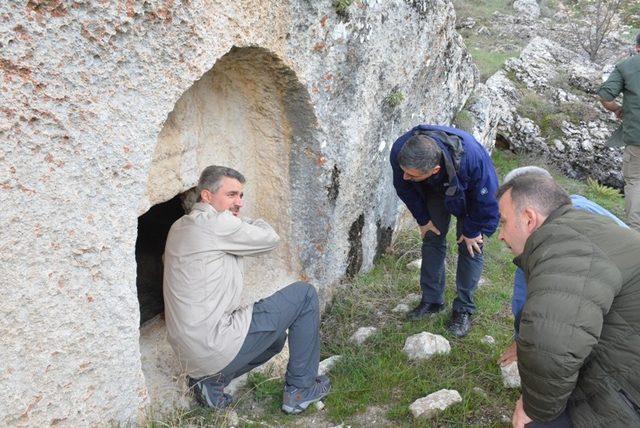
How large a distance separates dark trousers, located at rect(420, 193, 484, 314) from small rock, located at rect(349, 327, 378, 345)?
0.52 m

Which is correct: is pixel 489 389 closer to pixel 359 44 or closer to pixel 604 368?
pixel 604 368

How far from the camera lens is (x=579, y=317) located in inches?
80.4

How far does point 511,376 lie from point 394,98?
2.41 m

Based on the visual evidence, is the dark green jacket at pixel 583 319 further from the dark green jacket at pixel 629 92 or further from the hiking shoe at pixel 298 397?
the dark green jacket at pixel 629 92

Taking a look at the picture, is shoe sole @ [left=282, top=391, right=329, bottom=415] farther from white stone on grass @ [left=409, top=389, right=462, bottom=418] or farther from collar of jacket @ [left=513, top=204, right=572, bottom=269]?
collar of jacket @ [left=513, top=204, right=572, bottom=269]

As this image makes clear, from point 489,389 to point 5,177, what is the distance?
9.88ft

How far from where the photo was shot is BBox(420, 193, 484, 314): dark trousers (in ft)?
13.8

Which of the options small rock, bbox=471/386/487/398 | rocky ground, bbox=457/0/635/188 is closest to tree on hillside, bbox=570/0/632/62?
rocky ground, bbox=457/0/635/188

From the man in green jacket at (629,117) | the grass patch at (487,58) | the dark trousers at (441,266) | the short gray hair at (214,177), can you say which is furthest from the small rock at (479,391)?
the grass patch at (487,58)

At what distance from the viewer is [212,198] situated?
338 cm

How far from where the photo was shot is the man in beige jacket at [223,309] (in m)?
3.20

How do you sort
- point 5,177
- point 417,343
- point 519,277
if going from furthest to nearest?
point 417,343 → point 519,277 → point 5,177

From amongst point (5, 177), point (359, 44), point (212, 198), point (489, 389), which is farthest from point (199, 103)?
Answer: point (489, 389)

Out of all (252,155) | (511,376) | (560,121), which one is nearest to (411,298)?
(511,376)
